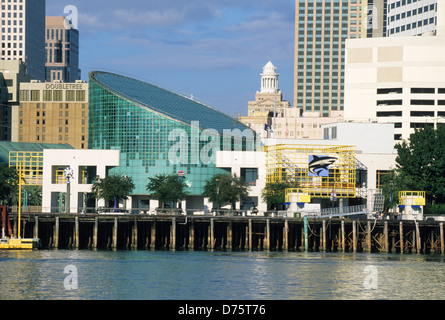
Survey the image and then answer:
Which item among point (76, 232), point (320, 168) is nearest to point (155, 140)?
point (320, 168)

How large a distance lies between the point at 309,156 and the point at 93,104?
174ft

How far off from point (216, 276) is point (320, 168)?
71.8 metres

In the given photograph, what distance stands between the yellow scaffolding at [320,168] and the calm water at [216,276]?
44.5 metres

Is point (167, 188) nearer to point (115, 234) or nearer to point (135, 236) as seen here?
point (135, 236)

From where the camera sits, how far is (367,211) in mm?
140000

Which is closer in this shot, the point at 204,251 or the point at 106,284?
the point at 106,284

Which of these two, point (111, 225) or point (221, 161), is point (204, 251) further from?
point (221, 161)

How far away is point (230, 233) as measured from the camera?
120 metres

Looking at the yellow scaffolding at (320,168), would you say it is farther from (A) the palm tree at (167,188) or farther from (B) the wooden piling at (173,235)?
(B) the wooden piling at (173,235)

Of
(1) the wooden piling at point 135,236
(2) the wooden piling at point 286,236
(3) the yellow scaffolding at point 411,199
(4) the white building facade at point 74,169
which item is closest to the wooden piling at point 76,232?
(1) the wooden piling at point 135,236

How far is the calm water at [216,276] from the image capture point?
7425cm

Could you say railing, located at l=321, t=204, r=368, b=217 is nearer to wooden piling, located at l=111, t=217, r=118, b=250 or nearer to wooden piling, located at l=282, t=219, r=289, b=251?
wooden piling, located at l=282, t=219, r=289, b=251

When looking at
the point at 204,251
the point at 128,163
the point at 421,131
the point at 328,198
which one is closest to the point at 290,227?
the point at 204,251

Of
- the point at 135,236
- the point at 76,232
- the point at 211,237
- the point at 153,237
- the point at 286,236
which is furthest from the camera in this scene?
the point at 286,236
